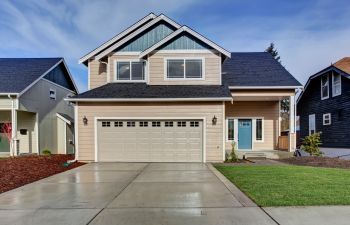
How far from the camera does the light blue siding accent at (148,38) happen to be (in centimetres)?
1764

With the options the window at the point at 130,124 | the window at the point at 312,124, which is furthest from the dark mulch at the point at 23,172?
the window at the point at 312,124

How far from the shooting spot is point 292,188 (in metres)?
7.85

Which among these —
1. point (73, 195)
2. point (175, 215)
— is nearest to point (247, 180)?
point (175, 215)

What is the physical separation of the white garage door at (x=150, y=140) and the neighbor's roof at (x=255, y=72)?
4.24 meters

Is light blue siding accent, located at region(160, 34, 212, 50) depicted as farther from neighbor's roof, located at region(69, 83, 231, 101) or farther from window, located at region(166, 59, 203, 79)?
neighbor's roof, located at region(69, 83, 231, 101)

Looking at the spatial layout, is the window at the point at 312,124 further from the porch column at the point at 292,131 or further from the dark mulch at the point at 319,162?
the dark mulch at the point at 319,162

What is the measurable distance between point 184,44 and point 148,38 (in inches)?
97.5

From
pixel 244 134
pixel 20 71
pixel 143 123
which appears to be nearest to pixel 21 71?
pixel 20 71

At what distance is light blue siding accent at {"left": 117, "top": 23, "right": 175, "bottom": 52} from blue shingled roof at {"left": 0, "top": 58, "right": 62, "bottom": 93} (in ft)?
21.0

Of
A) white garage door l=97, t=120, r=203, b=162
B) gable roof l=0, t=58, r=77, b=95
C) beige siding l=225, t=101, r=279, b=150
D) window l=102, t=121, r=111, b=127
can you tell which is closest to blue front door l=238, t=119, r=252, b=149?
beige siding l=225, t=101, r=279, b=150

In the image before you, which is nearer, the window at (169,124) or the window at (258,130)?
the window at (169,124)

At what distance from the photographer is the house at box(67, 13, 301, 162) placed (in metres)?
14.9

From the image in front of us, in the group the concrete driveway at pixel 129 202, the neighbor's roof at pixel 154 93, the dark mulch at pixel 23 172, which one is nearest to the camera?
the concrete driveway at pixel 129 202

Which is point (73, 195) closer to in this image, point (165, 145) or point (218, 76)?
point (165, 145)
